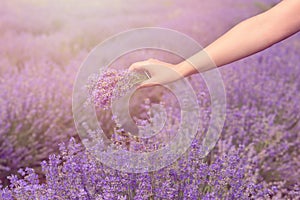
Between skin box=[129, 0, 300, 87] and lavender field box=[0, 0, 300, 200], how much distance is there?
331mm

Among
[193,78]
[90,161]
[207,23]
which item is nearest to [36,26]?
[207,23]

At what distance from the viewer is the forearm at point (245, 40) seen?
168cm

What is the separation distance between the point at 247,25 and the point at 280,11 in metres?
0.12

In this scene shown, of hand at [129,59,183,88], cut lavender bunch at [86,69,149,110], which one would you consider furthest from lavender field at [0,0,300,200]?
hand at [129,59,183,88]

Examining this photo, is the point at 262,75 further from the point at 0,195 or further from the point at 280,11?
the point at 0,195

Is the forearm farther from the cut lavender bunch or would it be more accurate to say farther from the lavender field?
the lavender field

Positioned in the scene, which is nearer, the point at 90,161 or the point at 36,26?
the point at 90,161

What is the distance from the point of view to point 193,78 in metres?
3.66

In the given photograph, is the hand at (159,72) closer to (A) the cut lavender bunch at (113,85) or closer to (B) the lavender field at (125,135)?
(A) the cut lavender bunch at (113,85)

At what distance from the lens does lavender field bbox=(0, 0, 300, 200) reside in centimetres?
178

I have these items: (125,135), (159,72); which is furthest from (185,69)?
(125,135)

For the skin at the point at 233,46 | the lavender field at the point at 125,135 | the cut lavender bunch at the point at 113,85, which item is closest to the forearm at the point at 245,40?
the skin at the point at 233,46

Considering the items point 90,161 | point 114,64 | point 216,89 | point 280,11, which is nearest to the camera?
point 280,11

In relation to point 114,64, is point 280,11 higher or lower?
lower
